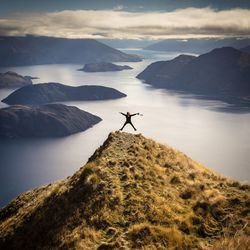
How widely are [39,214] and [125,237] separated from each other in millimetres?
9045

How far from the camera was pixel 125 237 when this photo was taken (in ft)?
60.5

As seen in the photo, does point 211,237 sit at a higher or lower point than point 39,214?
higher

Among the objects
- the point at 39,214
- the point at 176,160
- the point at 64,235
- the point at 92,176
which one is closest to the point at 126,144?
the point at 176,160

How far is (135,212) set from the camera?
21203mm

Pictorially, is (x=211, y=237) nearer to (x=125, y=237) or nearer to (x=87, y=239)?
(x=125, y=237)

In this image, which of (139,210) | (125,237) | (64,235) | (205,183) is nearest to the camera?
(125,237)

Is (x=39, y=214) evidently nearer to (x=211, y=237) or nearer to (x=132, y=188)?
(x=132, y=188)

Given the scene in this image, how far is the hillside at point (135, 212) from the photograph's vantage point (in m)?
18.5

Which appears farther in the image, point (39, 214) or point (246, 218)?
point (39, 214)

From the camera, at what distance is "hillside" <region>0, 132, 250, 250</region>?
60.8 feet

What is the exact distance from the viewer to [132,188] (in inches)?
965

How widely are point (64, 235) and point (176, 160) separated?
1731cm

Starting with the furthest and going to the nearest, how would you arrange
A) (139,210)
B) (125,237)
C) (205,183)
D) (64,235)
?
(205,183) → (139,210) → (64,235) → (125,237)

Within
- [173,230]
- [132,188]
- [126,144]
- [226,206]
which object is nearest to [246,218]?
[226,206]
